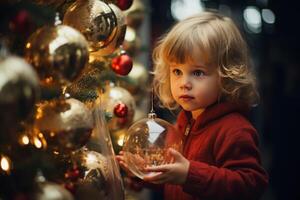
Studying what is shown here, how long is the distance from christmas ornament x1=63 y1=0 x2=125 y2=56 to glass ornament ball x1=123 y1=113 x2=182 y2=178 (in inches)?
8.6

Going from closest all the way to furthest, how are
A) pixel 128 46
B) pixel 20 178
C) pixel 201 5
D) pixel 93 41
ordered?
pixel 20 178, pixel 93 41, pixel 128 46, pixel 201 5

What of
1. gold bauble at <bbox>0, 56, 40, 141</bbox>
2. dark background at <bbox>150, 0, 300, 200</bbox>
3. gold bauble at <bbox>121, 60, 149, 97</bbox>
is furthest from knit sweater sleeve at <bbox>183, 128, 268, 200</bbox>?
dark background at <bbox>150, 0, 300, 200</bbox>

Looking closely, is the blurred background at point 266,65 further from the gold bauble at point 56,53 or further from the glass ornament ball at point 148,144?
the gold bauble at point 56,53

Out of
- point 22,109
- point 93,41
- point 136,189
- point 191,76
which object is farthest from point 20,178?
point 136,189

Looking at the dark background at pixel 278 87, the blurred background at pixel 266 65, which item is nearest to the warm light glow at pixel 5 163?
the blurred background at pixel 266 65

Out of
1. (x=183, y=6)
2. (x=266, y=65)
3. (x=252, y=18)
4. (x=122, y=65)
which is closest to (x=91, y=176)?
(x=122, y=65)

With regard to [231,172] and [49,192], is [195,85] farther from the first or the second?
[49,192]

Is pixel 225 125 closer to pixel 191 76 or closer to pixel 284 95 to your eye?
pixel 191 76

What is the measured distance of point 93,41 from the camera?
4.40 ft

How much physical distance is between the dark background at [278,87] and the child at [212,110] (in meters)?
1.61

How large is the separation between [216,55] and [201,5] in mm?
1923

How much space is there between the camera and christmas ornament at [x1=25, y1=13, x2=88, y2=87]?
1.07 meters

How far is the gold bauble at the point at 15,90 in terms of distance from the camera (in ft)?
3.05

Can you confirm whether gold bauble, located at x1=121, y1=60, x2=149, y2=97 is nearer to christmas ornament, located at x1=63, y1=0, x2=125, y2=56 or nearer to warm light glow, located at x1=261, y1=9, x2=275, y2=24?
christmas ornament, located at x1=63, y1=0, x2=125, y2=56
